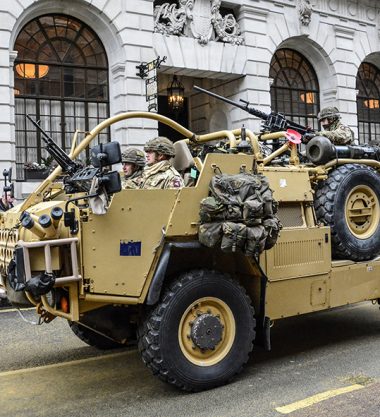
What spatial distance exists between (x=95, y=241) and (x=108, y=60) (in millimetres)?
12539

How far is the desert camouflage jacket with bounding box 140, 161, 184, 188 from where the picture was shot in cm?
491

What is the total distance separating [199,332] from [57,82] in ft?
40.4

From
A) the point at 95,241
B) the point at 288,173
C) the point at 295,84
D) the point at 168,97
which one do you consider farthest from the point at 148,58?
the point at 95,241

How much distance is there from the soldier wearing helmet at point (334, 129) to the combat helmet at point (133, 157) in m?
2.12

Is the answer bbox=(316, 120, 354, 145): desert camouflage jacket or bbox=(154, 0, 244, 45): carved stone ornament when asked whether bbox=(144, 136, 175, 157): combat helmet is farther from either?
bbox=(154, 0, 244, 45): carved stone ornament

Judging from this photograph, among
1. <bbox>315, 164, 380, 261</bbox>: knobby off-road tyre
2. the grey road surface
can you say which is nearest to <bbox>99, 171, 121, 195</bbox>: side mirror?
the grey road surface

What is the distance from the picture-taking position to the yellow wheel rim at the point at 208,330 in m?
4.38

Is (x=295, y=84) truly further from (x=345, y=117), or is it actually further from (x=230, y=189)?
(x=230, y=189)

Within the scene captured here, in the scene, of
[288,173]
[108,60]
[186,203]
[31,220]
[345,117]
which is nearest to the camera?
[31,220]

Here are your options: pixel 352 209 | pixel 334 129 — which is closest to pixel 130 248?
pixel 352 209

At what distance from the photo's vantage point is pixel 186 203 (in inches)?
172

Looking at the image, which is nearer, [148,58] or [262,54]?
[148,58]

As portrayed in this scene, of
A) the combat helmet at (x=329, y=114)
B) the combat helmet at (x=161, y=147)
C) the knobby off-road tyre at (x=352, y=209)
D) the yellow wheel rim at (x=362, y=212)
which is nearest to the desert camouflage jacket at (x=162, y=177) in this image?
the combat helmet at (x=161, y=147)

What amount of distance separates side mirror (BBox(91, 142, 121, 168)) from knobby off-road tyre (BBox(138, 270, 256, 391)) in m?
1.15
